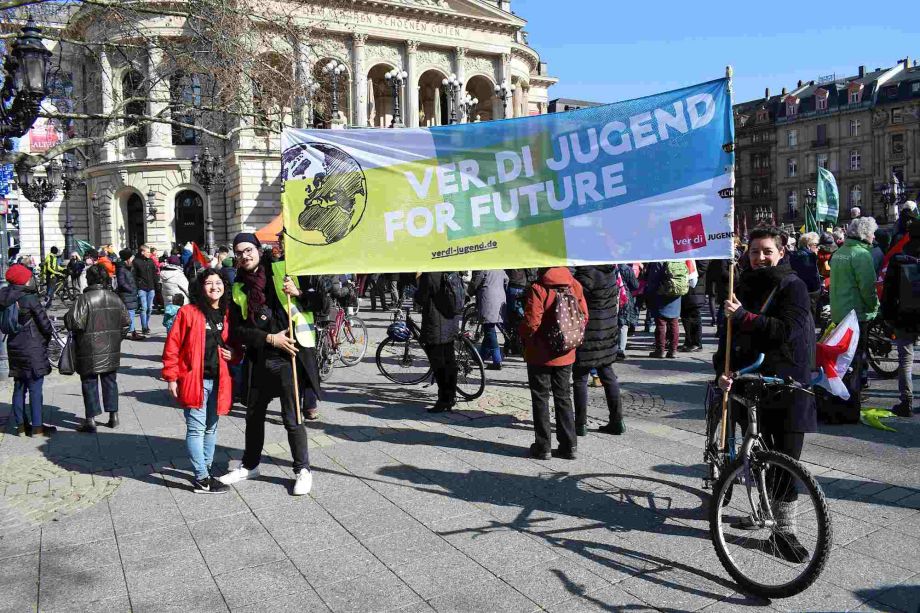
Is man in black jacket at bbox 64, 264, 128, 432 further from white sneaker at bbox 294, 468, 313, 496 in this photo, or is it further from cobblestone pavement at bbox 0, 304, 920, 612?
white sneaker at bbox 294, 468, 313, 496

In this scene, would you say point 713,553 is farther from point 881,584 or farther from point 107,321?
point 107,321

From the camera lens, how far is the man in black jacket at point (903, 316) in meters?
6.92

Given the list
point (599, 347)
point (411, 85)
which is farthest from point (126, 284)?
point (411, 85)

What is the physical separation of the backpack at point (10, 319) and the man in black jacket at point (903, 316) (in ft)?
28.0

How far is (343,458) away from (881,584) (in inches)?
158

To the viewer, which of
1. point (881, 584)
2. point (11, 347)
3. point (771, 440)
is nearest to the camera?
point (881, 584)

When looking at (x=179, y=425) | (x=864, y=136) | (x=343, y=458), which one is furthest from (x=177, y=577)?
(x=864, y=136)

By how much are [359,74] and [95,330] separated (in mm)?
45118

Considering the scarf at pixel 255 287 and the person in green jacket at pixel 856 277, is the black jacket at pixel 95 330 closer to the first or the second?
the scarf at pixel 255 287

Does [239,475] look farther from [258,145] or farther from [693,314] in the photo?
[258,145]

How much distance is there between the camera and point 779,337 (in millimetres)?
4000

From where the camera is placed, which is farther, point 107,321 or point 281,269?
point 107,321

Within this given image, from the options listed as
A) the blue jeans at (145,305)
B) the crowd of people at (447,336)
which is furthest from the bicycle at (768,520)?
the blue jeans at (145,305)

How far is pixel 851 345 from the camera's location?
17.4 ft
